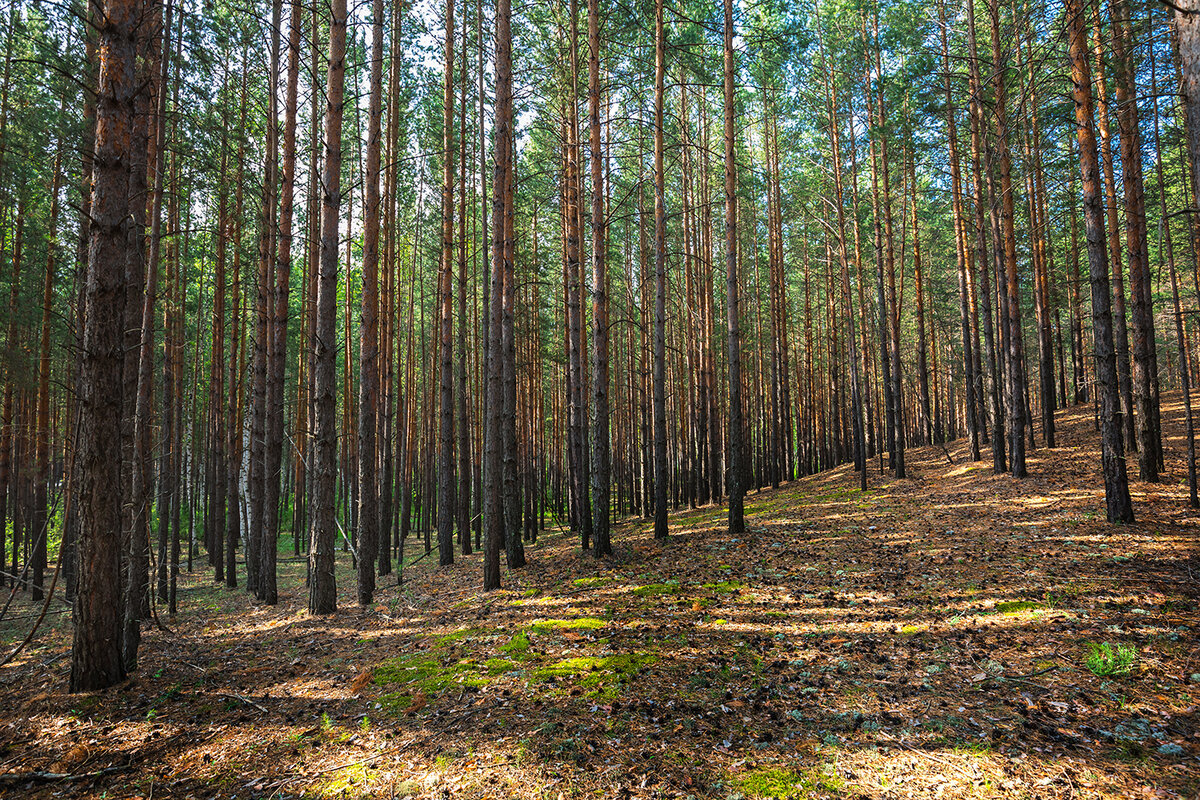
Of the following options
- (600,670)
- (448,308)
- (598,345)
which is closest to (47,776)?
(600,670)

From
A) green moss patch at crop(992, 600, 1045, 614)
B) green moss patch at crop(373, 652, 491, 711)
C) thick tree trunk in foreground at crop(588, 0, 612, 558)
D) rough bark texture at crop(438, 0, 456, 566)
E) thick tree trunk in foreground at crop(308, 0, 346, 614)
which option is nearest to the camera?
green moss patch at crop(373, 652, 491, 711)

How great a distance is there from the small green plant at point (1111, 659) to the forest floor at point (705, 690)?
2 cm

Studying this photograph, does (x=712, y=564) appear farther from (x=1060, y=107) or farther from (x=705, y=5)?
(x=1060, y=107)

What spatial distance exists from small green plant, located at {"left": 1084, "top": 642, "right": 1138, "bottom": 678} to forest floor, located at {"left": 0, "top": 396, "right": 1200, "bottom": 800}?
19 mm

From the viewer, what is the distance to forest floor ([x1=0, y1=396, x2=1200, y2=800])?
336 centimetres

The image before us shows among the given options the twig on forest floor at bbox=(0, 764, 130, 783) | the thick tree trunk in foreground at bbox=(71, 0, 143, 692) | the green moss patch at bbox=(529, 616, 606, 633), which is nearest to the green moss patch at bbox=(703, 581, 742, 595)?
the green moss patch at bbox=(529, 616, 606, 633)

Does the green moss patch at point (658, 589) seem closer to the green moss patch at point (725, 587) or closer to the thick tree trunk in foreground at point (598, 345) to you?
the green moss patch at point (725, 587)

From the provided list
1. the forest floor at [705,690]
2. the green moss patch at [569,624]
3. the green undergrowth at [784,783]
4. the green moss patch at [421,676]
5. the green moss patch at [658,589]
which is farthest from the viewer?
the green moss patch at [658,589]

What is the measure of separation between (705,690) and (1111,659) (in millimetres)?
3113

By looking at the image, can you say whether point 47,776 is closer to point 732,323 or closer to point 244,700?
point 244,700

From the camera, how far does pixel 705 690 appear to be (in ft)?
14.6

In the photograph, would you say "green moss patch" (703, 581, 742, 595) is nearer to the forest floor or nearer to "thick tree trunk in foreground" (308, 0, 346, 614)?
the forest floor

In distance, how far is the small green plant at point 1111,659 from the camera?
4.12 m

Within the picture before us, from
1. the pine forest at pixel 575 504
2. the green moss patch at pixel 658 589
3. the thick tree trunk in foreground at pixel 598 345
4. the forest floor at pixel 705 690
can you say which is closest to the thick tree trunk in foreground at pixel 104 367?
the pine forest at pixel 575 504
